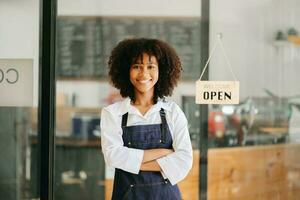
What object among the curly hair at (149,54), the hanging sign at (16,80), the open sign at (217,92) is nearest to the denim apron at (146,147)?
the curly hair at (149,54)

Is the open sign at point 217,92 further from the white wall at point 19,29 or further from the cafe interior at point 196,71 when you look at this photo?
the white wall at point 19,29

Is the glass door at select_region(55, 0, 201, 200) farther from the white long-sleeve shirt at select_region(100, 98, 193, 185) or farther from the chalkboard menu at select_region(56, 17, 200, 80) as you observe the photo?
the white long-sleeve shirt at select_region(100, 98, 193, 185)

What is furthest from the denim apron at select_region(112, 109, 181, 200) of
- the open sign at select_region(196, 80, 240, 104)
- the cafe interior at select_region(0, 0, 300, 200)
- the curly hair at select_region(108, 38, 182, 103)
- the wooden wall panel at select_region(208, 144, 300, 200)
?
the wooden wall panel at select_region(208, 144, 300, 200)

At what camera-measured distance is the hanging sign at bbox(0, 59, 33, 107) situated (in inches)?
137

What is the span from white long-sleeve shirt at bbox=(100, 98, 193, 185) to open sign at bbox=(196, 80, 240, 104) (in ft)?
1.09

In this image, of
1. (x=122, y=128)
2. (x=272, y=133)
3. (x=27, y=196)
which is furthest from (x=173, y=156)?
(x=27, y=196)

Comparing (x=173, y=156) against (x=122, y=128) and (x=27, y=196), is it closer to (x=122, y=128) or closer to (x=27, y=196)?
(x=122, y=128)

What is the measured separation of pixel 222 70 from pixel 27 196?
145 centimetres

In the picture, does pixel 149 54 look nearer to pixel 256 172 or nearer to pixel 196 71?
pixel 196 71

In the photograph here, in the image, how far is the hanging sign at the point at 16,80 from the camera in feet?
11.4

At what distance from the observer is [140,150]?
9.27 ft

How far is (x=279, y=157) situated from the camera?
3543 mm

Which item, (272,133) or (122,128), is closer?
(122,128)

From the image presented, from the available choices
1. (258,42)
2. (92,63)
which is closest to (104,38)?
(92,63)
